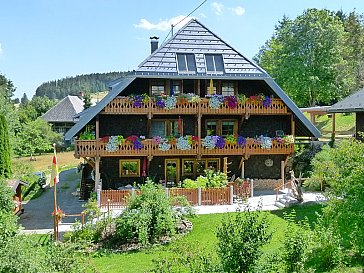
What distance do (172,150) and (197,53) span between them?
5.52 meters

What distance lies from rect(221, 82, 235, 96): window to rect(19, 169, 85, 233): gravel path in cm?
985

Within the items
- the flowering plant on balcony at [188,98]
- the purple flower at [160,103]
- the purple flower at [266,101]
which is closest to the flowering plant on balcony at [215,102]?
the flowering plant on balcony at [188,98]

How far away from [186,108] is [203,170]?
388 cm

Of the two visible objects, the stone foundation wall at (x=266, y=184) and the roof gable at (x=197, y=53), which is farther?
the stone foundation wall at (x=266, y=184)

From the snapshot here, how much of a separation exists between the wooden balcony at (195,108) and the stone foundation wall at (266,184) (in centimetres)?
392

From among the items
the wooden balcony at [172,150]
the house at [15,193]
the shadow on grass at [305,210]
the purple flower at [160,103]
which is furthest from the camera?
the purple flower at [160,103]

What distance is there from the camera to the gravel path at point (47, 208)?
17.8 meters

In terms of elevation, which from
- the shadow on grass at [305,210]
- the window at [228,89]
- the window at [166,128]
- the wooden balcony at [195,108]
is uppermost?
the window at [228,89]

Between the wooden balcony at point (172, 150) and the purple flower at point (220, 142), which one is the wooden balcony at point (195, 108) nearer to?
the purple flower at point (220, 142)

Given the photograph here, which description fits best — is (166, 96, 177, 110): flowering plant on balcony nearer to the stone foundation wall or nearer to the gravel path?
the stone foundation wall

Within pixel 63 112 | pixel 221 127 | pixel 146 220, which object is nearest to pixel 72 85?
pixel 63 112

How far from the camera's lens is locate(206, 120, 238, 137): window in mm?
23562

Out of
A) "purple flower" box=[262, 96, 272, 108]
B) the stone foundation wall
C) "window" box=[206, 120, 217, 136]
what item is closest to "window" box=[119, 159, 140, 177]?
"window" box=[206, 120, 217, 136]

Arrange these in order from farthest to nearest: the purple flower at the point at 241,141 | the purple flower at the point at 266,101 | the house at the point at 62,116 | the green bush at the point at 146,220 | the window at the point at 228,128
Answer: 1. the house at the point at 62,116
2. the window at the point at 228,128
3. the purple flower at the point at 266,101
4. the purple flower at the point at 241,141
5. the green bush at the point at 146,220
